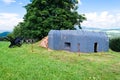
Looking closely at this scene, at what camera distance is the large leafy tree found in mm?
36406

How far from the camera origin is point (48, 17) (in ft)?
121

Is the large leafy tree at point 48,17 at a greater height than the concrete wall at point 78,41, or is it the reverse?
the large leafy tree at point 48,17

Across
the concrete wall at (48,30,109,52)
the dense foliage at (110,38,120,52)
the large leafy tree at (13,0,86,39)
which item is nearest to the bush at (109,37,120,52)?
the dense foliage at (110,38,120,52)

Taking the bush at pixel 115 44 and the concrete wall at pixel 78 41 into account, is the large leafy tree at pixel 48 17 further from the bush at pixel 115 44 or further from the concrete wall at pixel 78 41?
the concrete wall at pixel 78 41

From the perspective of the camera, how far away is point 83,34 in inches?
1073

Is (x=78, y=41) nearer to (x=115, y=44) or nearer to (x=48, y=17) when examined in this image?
(x=115, y=44)

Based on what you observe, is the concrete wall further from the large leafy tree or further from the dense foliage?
the large leafy tree

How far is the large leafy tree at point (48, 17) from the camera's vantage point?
36406 mm

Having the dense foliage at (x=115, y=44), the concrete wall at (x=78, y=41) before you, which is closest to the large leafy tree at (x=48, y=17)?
the dense foliage at (x=115, y=44)

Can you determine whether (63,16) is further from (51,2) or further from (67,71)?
(67,71)

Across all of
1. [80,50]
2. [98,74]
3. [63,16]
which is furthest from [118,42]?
[98,74]

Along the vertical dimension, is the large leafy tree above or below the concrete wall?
above

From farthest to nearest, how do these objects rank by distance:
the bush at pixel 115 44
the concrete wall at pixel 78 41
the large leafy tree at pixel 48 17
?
the large leafy tree at pixel 48 17, the bush at pixel 115 44, the concrete wall at pixel 78 41

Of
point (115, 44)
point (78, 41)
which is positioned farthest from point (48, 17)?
point (78, 41)
